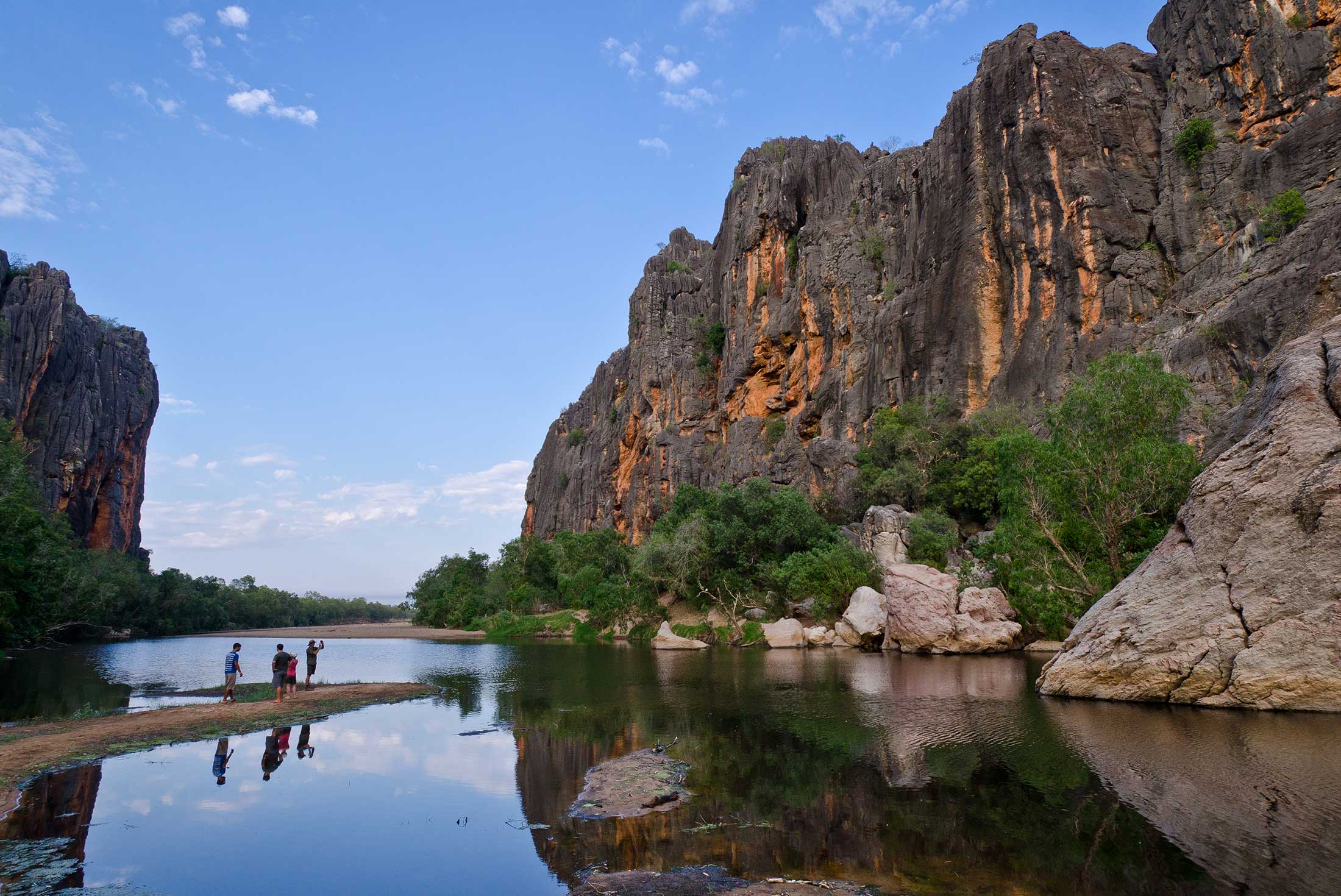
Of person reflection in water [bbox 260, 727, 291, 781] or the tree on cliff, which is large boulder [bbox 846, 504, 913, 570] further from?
person reflection in water [bbox 260, 727, 291, 781]

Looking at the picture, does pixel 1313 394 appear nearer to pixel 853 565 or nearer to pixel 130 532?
pixel 853 565

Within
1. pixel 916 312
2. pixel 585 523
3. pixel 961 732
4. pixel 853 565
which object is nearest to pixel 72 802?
pixel 961 732

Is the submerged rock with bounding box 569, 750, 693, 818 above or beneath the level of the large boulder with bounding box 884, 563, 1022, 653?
beneath

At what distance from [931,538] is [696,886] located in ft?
123

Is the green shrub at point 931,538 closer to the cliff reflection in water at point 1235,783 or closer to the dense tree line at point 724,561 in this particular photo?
the dense tree line at point 724,561

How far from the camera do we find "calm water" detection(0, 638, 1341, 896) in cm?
752

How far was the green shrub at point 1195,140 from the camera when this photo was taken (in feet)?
148

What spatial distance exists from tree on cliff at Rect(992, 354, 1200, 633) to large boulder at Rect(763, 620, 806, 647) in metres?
14.9

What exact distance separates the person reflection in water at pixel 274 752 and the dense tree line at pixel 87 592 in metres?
22.0

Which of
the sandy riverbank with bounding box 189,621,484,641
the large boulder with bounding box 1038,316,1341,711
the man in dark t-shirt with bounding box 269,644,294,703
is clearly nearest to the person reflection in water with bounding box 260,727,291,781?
the man in dark t-shirt with bounding box 269,644,294,703

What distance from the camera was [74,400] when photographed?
92.6 metres

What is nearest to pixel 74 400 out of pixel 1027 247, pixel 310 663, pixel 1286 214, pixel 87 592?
pixel 87 592

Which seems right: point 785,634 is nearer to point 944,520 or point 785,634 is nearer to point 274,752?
point 944,520

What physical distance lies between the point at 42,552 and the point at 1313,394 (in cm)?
5396
